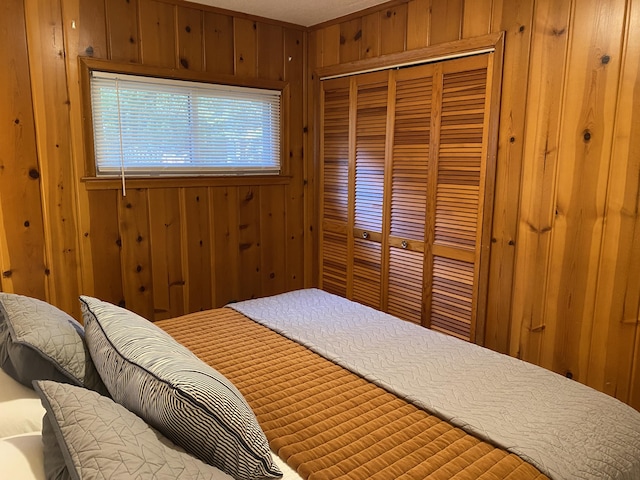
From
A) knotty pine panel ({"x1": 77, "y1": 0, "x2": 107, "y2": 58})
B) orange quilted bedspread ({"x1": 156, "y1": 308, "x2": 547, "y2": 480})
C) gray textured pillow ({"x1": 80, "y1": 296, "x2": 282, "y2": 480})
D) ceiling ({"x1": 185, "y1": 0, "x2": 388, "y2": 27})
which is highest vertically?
ceiling ({"x1": 185, "y1": 0, "x2": 388, "y2": 27})

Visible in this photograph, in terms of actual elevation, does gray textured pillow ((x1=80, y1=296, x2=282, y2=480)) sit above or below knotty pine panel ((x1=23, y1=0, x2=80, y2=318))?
below

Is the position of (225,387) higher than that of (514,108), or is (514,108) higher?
(514,108)

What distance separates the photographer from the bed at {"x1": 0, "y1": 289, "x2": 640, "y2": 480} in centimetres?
105

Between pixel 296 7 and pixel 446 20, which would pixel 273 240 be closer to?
pixel 296 7

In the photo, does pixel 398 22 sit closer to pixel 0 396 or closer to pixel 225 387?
Result: pixel 225 387

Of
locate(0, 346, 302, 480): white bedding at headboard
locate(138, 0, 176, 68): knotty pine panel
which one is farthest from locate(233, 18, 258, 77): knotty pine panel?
locate(0, 346, 302, 480): white bedding at headboard

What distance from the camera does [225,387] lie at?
1.19 meters

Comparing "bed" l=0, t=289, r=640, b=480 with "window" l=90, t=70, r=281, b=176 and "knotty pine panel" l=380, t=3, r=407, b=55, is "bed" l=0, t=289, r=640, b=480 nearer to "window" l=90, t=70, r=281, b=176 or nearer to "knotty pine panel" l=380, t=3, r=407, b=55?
"window" l=90, t=70, r=281, b=176

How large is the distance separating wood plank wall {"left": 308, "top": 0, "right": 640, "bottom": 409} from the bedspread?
0.65 meters

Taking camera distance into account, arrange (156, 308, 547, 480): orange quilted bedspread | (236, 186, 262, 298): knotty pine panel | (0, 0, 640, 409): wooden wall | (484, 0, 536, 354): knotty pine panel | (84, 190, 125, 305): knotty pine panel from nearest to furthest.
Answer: (156, 308, 547, 480): orange quilted bedspread, (0, 0, 640, 409): wooden wall, (484, 0, 536, 354): knotty pine panel, (84, 190, 125, 305): knotty pine panel, (236, 186, 262, 298): knotty pine panel

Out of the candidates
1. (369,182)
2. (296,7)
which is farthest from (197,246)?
(296,7)

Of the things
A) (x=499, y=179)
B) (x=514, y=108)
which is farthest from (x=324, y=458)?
(x=514, y=108)

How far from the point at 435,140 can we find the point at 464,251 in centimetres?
66

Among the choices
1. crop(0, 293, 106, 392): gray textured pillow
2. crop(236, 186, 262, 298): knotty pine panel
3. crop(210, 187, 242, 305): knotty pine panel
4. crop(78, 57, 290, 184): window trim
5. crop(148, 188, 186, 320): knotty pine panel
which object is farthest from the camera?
crop(236, 186, 262, 298): knotty pine panel
